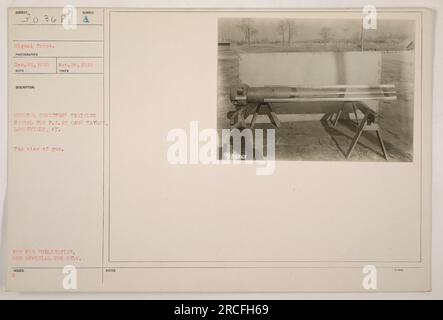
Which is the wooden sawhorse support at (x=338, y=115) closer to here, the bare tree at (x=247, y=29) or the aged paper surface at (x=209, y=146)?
the aged paper surface at (x=209, y=146)

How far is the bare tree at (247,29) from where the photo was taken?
3.73 feet

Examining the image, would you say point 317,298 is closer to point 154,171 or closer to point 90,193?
point 154,171

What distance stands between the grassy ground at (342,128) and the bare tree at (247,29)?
2 cm

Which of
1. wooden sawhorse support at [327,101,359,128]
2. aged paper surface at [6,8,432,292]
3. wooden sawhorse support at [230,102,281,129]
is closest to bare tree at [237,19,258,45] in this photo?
aged paper surface at [6,8,432,292]

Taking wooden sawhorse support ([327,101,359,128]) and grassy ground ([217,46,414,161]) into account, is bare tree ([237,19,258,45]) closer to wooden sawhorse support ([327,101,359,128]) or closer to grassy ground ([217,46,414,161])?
grassy ground ([217,46,414,161])

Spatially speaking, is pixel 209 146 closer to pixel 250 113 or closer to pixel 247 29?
pixel 250 113

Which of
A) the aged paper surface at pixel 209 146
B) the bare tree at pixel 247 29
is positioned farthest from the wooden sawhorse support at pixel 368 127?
the bare tree at pixel 247 29

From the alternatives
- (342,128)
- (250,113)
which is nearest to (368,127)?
(342,128)

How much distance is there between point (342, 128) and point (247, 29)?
1.07 feet

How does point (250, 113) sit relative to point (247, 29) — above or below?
below

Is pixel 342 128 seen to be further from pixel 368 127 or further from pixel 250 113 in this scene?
pixel 250 113

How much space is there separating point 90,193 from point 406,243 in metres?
0.77

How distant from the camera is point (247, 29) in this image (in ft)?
3.74
